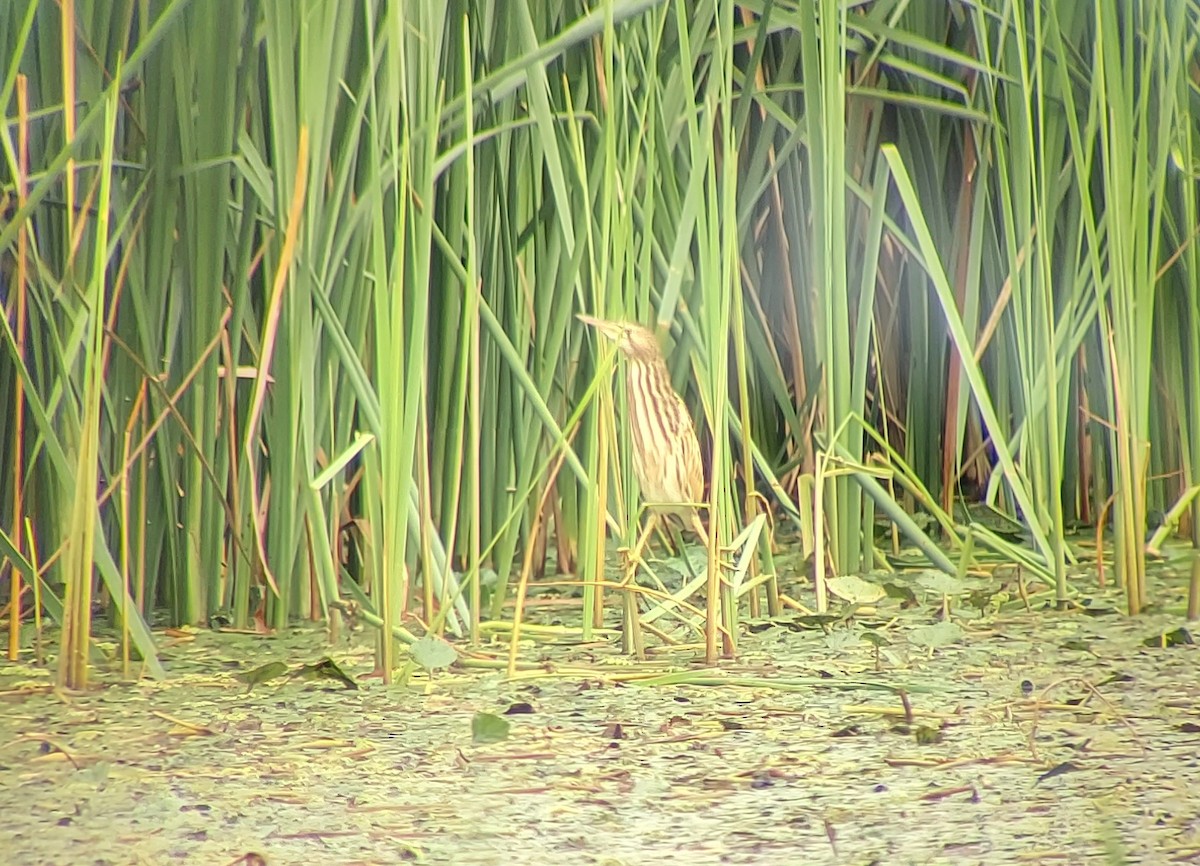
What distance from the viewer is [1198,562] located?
133 centimetres

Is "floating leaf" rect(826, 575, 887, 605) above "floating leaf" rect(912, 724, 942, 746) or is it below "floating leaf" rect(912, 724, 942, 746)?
above

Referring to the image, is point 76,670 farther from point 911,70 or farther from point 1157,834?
point 911,70

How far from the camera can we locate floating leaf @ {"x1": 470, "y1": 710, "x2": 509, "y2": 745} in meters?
1.00

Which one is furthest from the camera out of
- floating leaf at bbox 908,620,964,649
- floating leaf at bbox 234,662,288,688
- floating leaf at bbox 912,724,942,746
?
floating leaf at bbox 908,620,964,649

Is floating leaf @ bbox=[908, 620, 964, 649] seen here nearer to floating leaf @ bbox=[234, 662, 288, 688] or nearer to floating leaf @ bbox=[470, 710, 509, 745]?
floating leaf @ bbox=[470, 710, 509, 745]

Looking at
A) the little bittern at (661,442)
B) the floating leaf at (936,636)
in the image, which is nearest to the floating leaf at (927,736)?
the floating leaf at (936,636)

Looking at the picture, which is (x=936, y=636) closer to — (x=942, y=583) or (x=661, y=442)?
(x=942, y=583)

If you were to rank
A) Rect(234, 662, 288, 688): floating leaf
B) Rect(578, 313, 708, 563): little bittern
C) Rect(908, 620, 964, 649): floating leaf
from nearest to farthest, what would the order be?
Rect(234, 662, 288, 688): floating leaf
Rect(908, 620, 964, 649): floating leaf
Rect(578, 313, 708, 563): little bittern

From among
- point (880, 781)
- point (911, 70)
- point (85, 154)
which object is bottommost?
point (880, 781)

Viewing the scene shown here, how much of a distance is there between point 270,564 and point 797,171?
2.67 feet

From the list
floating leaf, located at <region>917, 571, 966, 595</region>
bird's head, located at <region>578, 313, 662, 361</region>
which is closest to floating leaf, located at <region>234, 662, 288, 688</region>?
bird's head, located at <region>578, 313, 662, 361</region>

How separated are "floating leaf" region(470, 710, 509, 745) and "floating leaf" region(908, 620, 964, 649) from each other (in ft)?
1.34

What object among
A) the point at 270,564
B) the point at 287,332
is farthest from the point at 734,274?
the point at 270,564

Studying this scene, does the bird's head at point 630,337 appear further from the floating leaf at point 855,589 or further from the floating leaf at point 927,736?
the floating leaf at point 927,736
